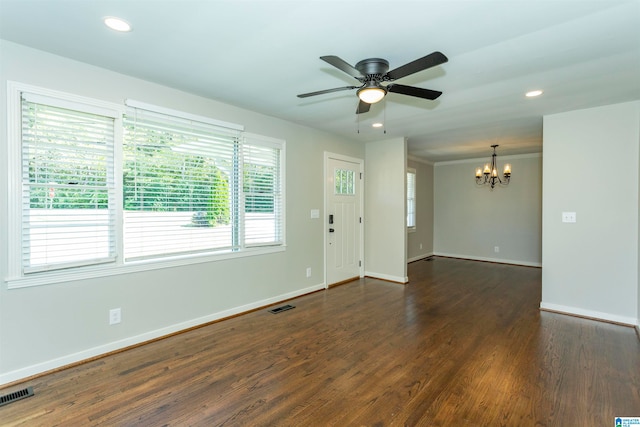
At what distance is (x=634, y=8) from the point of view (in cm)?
183

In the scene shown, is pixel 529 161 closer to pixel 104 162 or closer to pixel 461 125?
pixel 461 125

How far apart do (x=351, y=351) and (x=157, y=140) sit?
2827mm

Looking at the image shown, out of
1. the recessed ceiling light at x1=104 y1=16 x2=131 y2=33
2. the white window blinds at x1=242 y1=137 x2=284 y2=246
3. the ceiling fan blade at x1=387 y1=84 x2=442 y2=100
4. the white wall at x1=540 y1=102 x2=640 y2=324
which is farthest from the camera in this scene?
the white window blinds at x1=242 y1=137 x2=284 y2=246

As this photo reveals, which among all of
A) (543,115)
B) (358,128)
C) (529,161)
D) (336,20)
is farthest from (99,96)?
(529,161)

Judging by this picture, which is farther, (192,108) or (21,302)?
(192,108)

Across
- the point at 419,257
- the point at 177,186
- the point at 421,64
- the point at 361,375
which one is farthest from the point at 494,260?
the point at 177,186

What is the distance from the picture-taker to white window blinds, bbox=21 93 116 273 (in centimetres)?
238

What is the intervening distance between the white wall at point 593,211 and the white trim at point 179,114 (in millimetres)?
4091

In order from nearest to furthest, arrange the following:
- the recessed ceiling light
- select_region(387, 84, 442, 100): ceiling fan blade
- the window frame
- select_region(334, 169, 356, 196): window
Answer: the recessed ceiling light → the window frame → select_region(387, 84, 442, 100): ceiling fan blade → select_region(334, 169, 356, 196): window

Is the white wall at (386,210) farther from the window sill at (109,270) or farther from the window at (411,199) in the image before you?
the window sill at (109,270)

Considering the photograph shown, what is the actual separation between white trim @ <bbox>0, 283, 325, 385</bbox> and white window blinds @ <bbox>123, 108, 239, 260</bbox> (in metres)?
0.77

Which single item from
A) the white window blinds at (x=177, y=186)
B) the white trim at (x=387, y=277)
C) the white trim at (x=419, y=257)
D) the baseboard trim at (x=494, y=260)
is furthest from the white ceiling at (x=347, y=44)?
the white trim at (x=419, y=257)

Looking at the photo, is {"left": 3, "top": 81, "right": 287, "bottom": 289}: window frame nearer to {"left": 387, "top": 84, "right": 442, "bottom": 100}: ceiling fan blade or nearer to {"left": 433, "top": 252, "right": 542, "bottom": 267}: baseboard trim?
{"left": 387, "top": 84, "right": 442, "bottom": 100}: ceiling fan blade

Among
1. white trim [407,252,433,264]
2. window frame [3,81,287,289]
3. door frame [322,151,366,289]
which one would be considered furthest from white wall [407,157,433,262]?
window frame [3,81,287,289]
